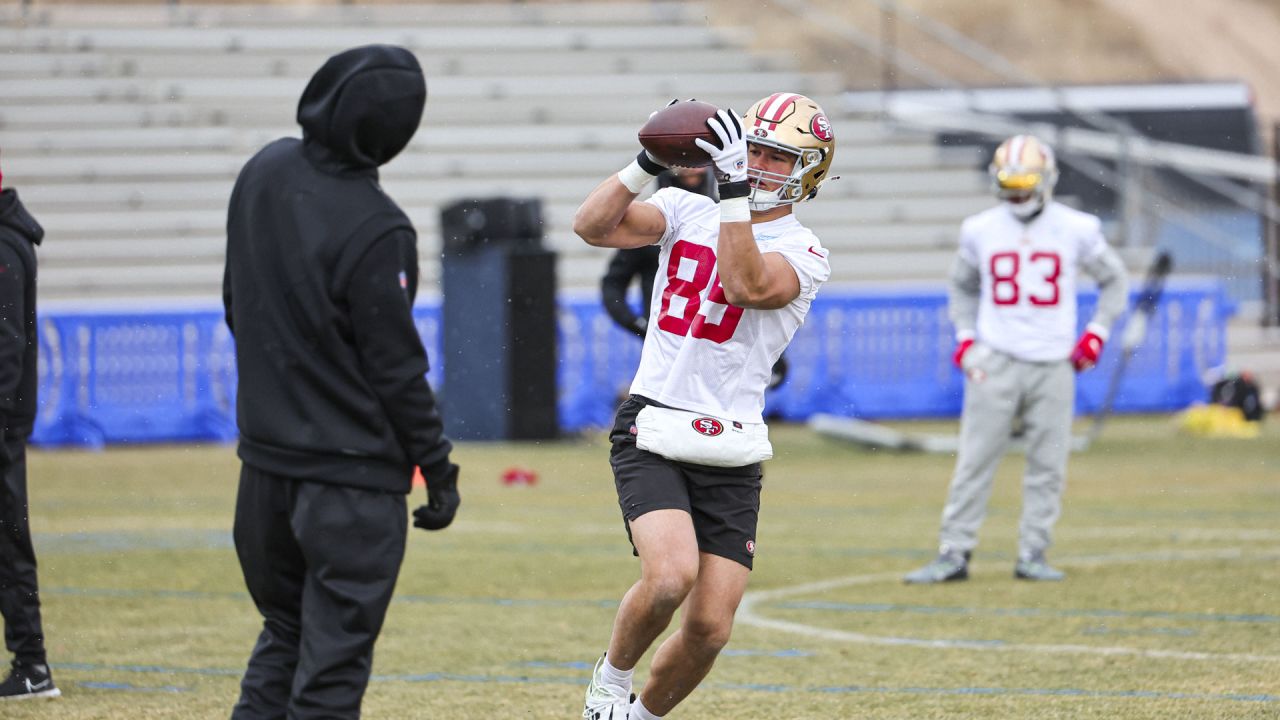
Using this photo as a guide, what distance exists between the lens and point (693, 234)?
224 inches

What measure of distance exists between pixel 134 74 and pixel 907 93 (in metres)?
11.7

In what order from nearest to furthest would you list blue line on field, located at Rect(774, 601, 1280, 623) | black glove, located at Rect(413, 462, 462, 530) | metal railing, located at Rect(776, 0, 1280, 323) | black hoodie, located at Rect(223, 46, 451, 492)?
black hoodie, located at Rect(223, 46, 451, 492) → black glove, located at Rect(413, 462, 462, 530) → blue line on field, located at Rect(774, 601, 1280, 623) → metal railing, located at Rect(776, 0, 1280, 323)

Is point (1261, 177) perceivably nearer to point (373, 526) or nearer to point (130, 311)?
point (130, 311)

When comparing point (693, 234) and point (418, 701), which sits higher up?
point (693, 234)

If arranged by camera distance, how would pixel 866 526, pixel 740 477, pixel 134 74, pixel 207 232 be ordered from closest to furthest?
pixel 740 477, pixel 866 526, pixel 207 232, pixel 134 74

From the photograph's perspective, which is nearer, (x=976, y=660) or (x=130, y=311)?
(x=976, y=660)

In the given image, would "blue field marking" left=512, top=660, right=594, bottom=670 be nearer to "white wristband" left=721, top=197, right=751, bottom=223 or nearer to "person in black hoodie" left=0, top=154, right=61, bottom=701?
"person in black hoodie" left=0, top=154, right=61, bottom=701

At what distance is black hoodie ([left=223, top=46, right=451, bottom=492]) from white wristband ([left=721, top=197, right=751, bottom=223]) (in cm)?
108

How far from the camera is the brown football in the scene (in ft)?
17.4

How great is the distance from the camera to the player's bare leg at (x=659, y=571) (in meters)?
5.31

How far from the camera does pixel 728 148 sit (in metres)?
5.30

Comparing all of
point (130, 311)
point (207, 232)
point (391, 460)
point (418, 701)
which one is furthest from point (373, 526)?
point (207, 232)

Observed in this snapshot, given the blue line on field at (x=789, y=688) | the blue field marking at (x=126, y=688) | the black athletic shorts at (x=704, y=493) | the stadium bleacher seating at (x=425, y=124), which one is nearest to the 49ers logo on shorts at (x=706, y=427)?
the black athletic shorts at (x=704, y=493)

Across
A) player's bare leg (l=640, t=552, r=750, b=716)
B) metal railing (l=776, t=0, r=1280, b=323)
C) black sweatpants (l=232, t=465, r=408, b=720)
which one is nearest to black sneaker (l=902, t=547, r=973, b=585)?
player's bare leg (l=640, t=552, r=750, b=716)
